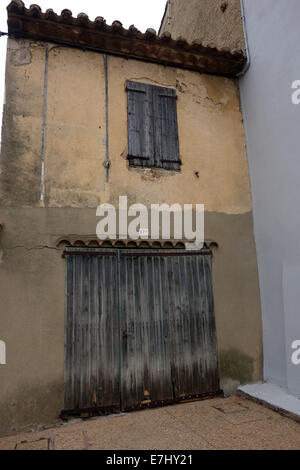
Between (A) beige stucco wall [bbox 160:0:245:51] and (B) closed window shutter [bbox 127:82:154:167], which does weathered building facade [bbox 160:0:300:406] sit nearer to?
(A) beige stucco wall [bbox 160:0:245:51]

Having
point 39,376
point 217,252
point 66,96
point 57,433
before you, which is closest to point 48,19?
point 66,96

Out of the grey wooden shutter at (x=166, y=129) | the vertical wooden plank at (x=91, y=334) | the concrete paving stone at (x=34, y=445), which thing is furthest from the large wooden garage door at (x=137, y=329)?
the grey wooden shutter at (x=166, y=129)

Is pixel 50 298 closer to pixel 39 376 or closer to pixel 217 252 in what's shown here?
pixel 39 376

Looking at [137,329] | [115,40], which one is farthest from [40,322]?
[115,40]

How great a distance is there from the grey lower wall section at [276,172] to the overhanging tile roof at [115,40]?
2.25 ft

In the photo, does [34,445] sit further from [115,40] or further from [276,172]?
[115,40]

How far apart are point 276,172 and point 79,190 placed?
3.12 meters

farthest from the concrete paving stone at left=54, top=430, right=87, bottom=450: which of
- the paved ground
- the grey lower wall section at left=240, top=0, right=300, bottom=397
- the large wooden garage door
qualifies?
the grey lower wall section at left=240, top=0, right=300, bottom=397

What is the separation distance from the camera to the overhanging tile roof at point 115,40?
457cm

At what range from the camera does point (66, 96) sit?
4840 millimetres

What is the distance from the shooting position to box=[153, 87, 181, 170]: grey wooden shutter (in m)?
5.19

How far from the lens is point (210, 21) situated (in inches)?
278

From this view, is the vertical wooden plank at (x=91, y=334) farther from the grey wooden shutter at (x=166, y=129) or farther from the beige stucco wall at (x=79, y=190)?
the grey wooden shutter at (x=166, y=129)

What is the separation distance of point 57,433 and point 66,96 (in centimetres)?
462
